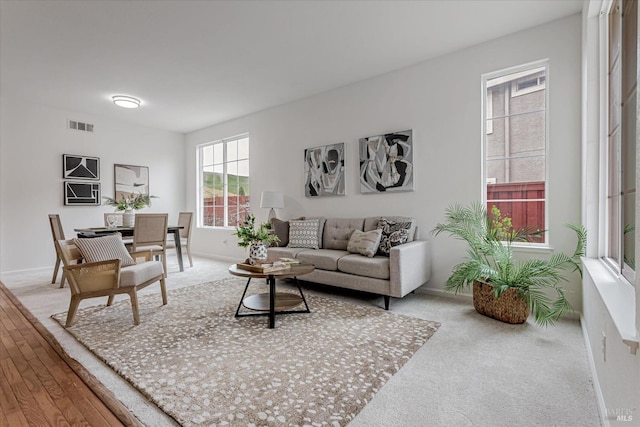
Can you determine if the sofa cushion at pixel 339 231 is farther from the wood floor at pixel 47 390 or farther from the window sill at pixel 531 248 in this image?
the wood floor at pixel 47 390

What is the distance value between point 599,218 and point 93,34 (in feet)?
15.7

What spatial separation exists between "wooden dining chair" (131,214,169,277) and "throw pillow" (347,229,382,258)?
9.26 feet

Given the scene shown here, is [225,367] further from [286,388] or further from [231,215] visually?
[231,215]

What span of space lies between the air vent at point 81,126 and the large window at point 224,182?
1.98 meters

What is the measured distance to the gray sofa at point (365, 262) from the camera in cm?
302

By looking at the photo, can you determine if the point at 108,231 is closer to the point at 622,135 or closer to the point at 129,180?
the point at 129,180

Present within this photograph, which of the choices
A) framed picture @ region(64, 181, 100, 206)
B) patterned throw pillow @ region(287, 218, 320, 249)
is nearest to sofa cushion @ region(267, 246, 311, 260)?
patterned throw pillow @ region(287, 218, 320, 249)

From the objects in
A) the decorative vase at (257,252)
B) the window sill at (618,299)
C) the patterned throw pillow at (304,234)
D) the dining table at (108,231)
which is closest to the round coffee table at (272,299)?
the decorative vase at (257,252)

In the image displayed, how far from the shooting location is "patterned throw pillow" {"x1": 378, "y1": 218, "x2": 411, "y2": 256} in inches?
133

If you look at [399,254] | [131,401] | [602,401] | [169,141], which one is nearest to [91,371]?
[131,401]

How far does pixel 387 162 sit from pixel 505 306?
2.11m

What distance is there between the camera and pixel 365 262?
319cm

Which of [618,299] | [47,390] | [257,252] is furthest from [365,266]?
[47,390]

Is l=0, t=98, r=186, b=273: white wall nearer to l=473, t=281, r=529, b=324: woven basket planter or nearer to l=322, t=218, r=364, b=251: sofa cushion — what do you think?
l=322, t=218, r=364, b=251: sofa cushion
